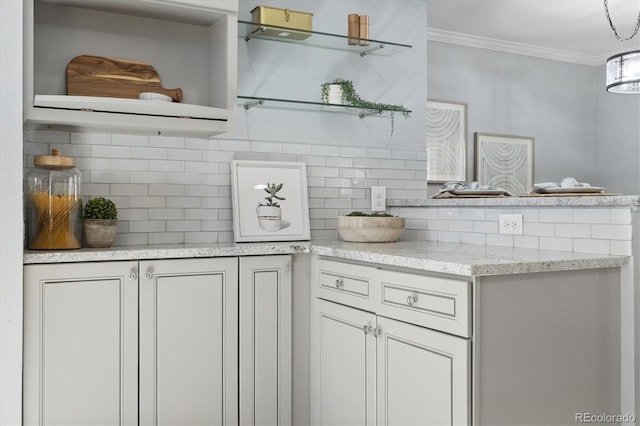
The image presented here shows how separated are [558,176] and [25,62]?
4.62 metres

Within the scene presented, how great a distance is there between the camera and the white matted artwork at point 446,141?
476 cm

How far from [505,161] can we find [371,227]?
9.04ft

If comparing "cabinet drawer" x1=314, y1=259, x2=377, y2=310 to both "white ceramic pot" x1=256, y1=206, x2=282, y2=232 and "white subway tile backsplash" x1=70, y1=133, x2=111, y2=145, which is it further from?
"white subway tile backsplash" x1=70, y1=133, x2=111, y2=145

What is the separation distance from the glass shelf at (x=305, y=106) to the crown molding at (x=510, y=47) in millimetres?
1860

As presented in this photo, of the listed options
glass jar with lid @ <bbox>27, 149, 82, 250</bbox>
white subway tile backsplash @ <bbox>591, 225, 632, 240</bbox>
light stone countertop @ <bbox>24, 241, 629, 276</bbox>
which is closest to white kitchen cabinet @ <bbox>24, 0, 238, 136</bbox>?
glass jar with lid @ <bbox>27, 149, 82, 250</bbox>

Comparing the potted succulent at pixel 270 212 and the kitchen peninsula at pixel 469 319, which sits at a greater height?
the potted succulent at pixel 270 212

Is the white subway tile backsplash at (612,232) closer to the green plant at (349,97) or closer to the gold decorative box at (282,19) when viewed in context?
the green plant at (349,97)

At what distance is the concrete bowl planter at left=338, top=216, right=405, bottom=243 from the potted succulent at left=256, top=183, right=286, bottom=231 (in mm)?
296

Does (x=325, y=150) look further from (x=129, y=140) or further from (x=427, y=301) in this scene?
(x=427, y=301)

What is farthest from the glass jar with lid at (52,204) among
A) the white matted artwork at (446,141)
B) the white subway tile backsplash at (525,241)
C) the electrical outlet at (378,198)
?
the white matted artwork at (446,141)

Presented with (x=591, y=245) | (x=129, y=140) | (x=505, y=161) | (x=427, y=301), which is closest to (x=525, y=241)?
(x=591, y=245)

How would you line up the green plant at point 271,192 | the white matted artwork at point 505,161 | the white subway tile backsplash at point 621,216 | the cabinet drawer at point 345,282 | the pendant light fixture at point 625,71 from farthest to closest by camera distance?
the white matted artwork at point 505,161 < the pendant light fixture at point 625,71 < the green plant at point 271,192 < the cabinet drawer at point 345,282 < the white subway tile backsplash at point 621,216

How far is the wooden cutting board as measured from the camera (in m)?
2.55

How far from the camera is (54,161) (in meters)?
2.34
